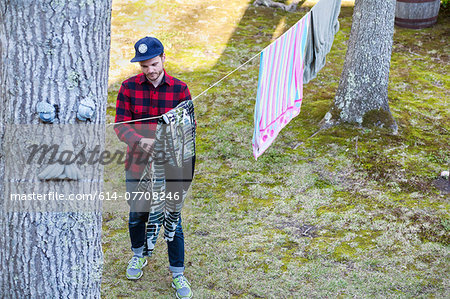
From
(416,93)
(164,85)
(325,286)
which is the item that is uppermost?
(164,85)

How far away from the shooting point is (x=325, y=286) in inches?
149

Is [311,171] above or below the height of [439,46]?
below

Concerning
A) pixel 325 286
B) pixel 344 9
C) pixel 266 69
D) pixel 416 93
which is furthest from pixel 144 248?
pixel 344 9

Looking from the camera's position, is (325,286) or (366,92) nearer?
(325,286)

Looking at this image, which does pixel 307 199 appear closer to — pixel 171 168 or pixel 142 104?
pixel 171 168

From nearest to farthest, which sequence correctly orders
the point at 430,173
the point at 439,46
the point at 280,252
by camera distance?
the point at 280,252
the point at 430,173
the point at 439,46

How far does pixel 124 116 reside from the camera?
343cm

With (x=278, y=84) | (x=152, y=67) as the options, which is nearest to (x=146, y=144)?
(x=152, y=67)

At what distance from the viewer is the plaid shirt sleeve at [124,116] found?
339cm

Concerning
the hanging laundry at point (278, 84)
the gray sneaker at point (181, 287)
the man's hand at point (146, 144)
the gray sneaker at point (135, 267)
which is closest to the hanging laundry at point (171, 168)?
the man's hand at point (146, 144)

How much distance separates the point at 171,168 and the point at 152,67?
68 centimetres

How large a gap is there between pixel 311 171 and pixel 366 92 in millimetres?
1343

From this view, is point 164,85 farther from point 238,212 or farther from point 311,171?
point 311,171

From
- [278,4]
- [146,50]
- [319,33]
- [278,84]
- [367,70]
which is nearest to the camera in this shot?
[146,50]
